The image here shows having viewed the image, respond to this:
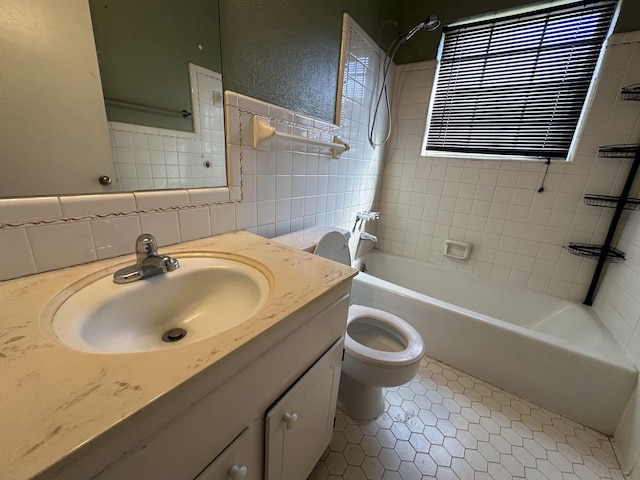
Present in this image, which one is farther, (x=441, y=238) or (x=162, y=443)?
(x=441, y=238)

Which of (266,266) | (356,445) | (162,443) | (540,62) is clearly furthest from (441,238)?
(162,443)

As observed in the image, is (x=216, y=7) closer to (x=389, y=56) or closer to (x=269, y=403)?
(x=269, y=403)

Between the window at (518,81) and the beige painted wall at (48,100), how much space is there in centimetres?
200

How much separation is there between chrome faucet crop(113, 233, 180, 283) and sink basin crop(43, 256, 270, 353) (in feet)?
0.05

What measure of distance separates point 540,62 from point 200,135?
6.64 ft

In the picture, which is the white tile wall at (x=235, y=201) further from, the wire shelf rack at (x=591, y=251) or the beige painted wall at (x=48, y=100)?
the wire shelf rack at (x=591, y=251)

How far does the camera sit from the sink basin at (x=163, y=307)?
516 mm

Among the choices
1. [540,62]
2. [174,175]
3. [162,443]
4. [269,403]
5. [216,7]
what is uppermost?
[540,62]

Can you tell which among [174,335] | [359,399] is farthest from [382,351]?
[174,335]

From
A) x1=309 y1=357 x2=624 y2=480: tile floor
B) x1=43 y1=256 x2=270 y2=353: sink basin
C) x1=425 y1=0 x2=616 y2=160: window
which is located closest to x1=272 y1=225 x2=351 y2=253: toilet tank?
x1=43 y1=256 x2=270 y2=353: sink basin

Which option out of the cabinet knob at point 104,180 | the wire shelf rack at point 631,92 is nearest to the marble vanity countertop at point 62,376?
the cabinet knob at point 104,180

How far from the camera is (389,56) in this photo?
184cm

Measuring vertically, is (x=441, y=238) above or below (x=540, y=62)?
below

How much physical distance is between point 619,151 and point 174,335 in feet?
7.37
